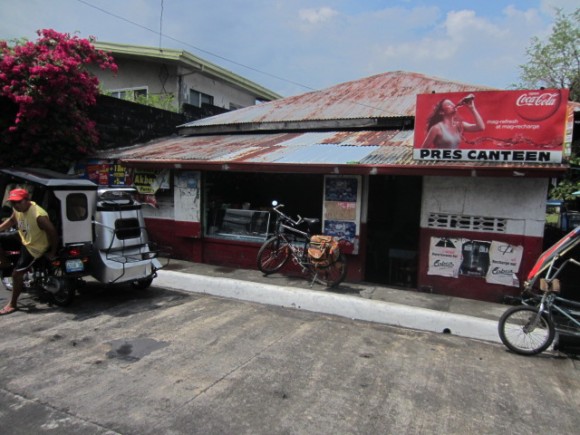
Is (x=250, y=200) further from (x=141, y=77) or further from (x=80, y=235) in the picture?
(x=141, y=77)

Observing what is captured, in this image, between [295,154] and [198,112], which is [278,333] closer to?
[295,154]

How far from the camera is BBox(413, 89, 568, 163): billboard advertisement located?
19.9ft

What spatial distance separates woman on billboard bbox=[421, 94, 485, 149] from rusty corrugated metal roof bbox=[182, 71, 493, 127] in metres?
2.16

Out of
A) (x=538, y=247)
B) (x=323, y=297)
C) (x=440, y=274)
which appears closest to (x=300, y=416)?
(x=323, y=297)

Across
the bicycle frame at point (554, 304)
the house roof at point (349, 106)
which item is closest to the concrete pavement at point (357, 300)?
the bicycle frame at point (554, 304)

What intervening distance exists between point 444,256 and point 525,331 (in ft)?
7.17

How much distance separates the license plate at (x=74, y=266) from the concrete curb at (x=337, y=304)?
A: 194 centimetres

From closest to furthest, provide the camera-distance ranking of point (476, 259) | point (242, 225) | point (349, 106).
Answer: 1. point (476, 259)
2. point (242, 225)
3. point (349, 106)

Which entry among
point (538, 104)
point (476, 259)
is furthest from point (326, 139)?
point (538, 104)

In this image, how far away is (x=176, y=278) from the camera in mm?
7711

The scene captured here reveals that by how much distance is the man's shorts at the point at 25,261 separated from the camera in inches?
232

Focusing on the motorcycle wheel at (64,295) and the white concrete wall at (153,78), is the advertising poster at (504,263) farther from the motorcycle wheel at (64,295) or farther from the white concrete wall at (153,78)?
the white concrete wall at (153,78)

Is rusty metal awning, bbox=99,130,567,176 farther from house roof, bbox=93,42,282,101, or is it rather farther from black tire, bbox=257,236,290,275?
house roof, bbox=93,42,282,101

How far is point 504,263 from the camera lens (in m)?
6.62
